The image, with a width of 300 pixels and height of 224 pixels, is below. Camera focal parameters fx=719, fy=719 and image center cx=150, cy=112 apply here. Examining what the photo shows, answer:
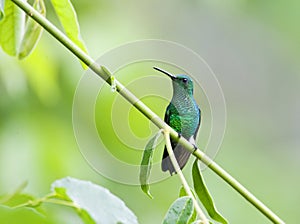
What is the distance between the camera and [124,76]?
201 cm

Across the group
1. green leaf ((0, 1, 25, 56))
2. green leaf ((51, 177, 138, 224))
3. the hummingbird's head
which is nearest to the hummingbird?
the hummingbird's head

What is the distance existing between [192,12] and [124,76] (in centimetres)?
319

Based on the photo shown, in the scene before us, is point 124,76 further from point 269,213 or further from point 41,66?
point 269,213

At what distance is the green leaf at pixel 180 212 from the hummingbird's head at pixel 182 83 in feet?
0.69

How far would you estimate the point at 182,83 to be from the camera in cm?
98

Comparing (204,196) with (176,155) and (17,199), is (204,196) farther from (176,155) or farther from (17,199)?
(17,199)

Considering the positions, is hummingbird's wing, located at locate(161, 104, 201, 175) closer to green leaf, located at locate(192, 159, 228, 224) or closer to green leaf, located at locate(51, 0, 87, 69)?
green leaf, located at locate(192, 159, 228, 224)

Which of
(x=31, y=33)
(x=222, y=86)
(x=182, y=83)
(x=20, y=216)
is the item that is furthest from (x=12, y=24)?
(x=222, y=86)

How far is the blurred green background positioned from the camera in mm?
1969

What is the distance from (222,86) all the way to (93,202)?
3.94 metres

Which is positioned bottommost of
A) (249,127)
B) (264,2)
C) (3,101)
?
(3,101)

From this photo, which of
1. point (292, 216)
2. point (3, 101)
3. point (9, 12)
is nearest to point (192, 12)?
point (292, 216)

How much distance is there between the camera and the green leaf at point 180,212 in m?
0.77

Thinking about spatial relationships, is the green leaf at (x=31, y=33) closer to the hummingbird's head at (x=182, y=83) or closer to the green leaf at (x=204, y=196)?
the hummingbird's head at (x=182, y=83)
